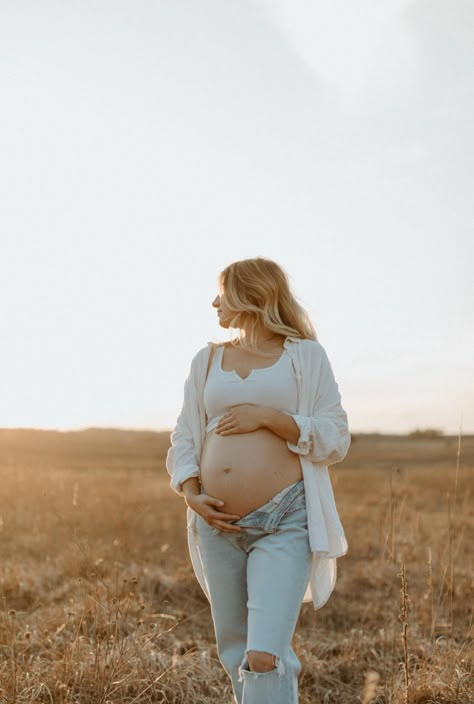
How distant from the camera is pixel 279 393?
10.2ft

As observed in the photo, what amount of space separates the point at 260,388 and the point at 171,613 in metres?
3.32

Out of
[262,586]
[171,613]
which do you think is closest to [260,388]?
[262,586]

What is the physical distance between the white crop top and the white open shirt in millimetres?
38

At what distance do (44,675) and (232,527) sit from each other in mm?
1632

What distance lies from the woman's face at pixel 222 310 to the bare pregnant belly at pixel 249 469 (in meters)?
0.56

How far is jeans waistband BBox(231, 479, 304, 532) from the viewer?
2920 millimetres

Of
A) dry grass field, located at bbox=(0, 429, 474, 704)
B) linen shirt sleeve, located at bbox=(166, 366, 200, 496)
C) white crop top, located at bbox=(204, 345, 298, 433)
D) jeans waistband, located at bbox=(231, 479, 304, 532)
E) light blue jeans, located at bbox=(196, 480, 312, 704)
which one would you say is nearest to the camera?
light blue jeans, located at bbox=(196, 480, 312, 704)

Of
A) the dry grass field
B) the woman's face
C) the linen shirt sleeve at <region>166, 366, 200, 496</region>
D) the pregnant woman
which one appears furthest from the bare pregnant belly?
the dry grass field

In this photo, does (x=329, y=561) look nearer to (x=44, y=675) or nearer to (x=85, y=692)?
(x=85, y=692)

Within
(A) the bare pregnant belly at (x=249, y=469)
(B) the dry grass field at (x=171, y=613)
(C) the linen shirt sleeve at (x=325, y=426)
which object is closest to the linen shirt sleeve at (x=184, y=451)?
(A) the bare pregnant belly at (x=249, y=469)

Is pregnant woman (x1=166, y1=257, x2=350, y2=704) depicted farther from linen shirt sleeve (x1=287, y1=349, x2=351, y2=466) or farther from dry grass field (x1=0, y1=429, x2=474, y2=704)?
dry grass field (x1=0, y1=429, x2=474, y2=704)

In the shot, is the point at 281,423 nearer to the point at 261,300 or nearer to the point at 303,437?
the point at 303,437

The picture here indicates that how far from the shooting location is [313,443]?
3016 mm

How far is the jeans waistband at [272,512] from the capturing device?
2.92 metres
